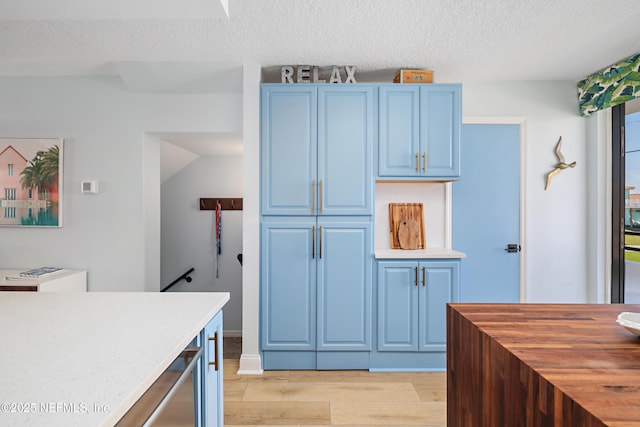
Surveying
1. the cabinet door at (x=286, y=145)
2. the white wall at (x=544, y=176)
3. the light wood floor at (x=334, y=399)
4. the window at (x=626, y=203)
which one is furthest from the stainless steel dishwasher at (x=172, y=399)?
the window at (x=626, y=203)

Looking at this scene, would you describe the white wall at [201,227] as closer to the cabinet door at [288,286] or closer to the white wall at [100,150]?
the white wall at [100,150]

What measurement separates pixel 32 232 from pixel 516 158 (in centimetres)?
443

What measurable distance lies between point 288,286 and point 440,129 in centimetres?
174

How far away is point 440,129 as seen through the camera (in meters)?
2.73

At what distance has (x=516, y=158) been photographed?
3.14 m

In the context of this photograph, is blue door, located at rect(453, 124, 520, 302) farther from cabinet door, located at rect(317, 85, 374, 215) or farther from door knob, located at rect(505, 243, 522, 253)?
cabinet door, located at rect(317, 85, 374, 215)

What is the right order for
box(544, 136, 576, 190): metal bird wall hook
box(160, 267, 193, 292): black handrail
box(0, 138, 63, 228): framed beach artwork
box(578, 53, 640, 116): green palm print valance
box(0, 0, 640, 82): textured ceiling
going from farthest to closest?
1. box(160, 267, 193, 292): black handrail
2. box(544, 136, 576, 190): metal bird wall hook
3. box(0, 138, 63, 228): framed beach artwork
4. box(578, 53, 640, 116): green palm print valance
5. box(0, 0, 640, 82): textured ceiling

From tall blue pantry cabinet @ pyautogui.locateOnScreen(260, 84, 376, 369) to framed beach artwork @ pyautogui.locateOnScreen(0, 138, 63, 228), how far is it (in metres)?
1.91

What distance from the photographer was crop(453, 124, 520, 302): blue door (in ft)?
10.3

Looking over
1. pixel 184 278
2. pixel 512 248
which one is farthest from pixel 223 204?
pixel 512 248

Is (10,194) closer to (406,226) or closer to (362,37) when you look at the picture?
(362,37)

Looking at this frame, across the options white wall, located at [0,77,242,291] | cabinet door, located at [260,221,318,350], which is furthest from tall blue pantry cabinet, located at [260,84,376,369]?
white wall, located at [0,77,242,291]

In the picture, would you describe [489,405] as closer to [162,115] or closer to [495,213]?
[495,213]

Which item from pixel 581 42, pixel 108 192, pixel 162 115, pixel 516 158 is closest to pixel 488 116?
pixel 516 158
